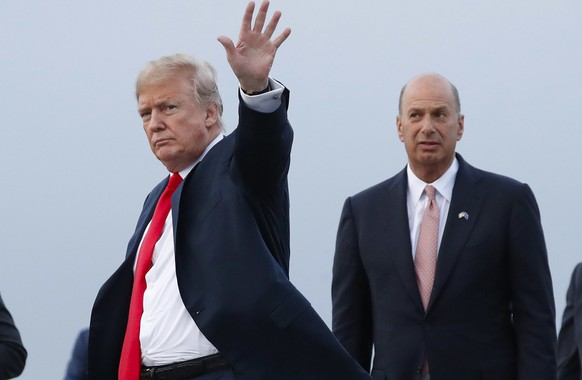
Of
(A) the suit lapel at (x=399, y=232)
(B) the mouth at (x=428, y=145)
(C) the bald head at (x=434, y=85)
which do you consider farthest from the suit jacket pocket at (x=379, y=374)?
(C) the bald head at (x=434, y=85)

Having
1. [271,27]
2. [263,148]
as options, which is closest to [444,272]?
[263,148]

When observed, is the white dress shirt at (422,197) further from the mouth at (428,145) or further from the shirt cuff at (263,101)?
the shirt cuff at (263,101)

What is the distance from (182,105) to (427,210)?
1.37 m

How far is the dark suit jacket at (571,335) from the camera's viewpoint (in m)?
5.15

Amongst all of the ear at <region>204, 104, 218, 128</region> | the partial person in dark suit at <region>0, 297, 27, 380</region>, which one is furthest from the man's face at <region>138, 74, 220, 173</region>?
the partial person in dark suit at <region>0, 297, 27, 380</region>

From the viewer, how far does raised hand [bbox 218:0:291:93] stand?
12.6 ft

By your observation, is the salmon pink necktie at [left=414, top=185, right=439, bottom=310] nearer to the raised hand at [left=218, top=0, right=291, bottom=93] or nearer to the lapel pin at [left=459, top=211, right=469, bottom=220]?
the lapel pin at [left=459, top=211, right=469, bottom=220]

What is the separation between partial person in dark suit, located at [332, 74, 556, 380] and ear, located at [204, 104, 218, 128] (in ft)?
3.72

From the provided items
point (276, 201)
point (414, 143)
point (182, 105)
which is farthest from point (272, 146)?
point (414, 143)

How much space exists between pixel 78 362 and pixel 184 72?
1012mm

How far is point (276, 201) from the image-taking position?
4062 millimetres

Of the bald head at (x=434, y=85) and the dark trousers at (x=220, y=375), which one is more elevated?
the bald head at (x=434, y=85)

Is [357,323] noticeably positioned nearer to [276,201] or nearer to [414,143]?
[414,143]

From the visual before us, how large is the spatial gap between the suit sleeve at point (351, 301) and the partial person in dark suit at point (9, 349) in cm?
133
